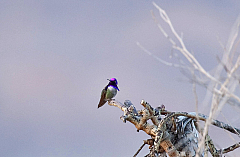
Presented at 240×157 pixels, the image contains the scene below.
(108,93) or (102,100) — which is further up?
(108,93)

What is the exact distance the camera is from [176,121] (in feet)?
18.7

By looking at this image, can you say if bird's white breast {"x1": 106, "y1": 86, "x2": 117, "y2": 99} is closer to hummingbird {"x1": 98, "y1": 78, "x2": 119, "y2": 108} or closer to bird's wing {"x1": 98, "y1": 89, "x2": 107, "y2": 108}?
hummingbird {"x1": 98, "y1": 78, "x2": 119, "y2": 108}

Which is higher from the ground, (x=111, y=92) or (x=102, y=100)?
(x=111, y=92)

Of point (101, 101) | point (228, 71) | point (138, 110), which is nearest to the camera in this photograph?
point (228, 71)

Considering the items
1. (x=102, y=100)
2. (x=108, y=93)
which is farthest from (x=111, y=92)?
(x=102, y=100)

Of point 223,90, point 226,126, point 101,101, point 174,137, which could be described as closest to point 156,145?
point 174,137

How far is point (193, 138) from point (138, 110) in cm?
121

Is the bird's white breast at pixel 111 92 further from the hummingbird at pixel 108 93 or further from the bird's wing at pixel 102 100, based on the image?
the bird's wing at pixel 102 100

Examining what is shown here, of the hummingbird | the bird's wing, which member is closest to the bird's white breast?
the hummingbird

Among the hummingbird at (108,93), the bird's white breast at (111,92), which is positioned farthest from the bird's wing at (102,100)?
the bird's white breast at (111,92)

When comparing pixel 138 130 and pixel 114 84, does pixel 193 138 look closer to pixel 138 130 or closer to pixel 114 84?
pixel 138 130

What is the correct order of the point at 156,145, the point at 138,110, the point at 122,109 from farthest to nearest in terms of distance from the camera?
the point at 122,109 < the point at 138,110 < the point at 156,145

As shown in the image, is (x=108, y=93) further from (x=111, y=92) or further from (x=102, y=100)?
(x=102, y=100)

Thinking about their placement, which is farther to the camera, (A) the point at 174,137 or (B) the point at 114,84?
(B) the point at 114,84
